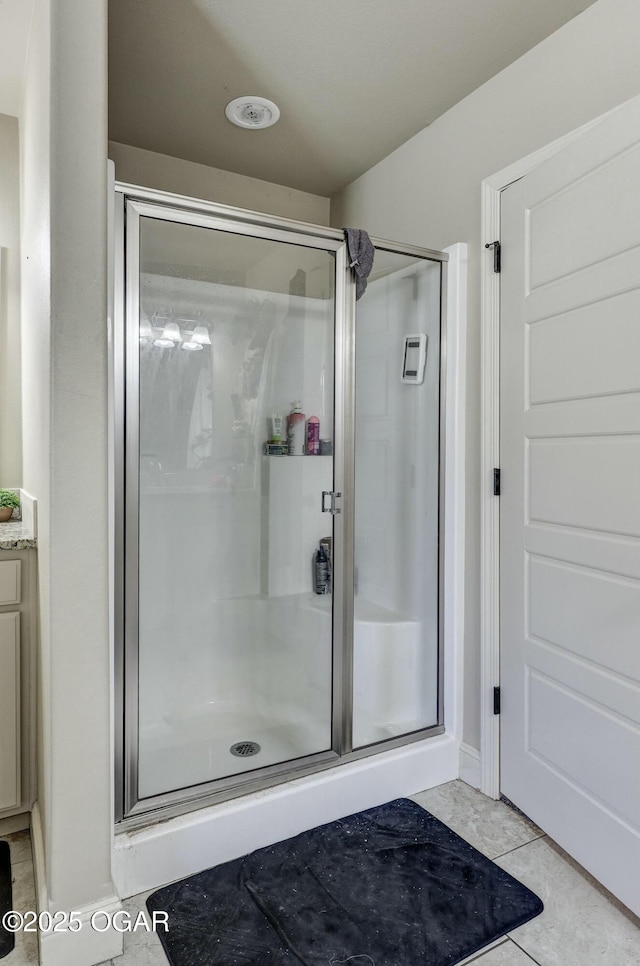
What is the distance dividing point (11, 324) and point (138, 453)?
1.12m

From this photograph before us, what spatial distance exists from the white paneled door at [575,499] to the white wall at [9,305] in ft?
6.30

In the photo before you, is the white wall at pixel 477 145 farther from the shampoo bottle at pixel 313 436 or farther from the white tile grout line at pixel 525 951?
the white tile grout line at pixel 525 951

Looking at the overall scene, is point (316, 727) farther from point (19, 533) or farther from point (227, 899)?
point (19, 533)

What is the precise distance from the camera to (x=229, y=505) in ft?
8.32

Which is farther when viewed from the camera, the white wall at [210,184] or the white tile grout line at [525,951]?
the white wall at [210,184]

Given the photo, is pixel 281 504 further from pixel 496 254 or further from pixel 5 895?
pixel 5 895

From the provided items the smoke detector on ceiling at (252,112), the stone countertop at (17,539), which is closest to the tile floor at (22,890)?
the stone countertop at (17,539)

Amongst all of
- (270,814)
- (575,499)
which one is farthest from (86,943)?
(575,499)

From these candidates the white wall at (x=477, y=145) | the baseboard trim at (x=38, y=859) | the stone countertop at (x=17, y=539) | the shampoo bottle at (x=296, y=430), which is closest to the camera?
→ the baseboard trim at (x=38, y=859)

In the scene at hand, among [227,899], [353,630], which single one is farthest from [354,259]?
[227,899]

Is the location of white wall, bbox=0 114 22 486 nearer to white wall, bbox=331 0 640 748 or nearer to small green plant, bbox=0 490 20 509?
small green plant, bbox=0 490 20 509

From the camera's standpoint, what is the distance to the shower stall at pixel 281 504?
2031 millimetres

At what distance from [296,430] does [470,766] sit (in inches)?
57.4

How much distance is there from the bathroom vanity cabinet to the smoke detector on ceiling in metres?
1.90
